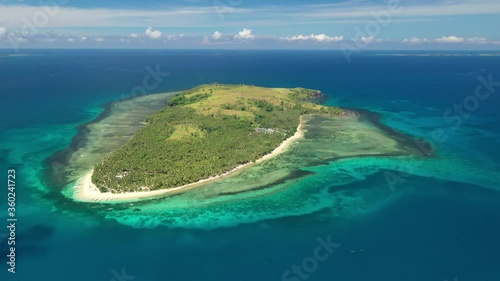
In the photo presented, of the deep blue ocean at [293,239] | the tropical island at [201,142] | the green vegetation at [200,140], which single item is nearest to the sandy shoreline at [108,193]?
the tropical island at [201,142]

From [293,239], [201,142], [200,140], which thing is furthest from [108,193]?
[293,239]

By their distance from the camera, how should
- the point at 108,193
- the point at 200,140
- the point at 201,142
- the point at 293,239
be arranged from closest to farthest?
the point at 293,239, the point at 108,193, the point at 201,142, the point at 200,140

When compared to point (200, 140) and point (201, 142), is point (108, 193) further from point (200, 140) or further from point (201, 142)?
point (200, 140)

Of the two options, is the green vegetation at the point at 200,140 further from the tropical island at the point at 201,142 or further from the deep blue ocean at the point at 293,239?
the deep blue ocean at the point at 293,239

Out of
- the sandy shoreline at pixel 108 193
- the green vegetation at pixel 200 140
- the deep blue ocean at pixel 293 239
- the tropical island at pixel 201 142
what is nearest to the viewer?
the deep blue ocean at pixel 293 239

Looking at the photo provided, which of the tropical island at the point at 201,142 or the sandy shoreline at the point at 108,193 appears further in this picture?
the tropical island at the point at 201,142

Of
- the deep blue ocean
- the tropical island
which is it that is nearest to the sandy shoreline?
the tropical island

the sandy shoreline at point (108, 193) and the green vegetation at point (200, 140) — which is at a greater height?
the green vegetation at point (200, 140)
